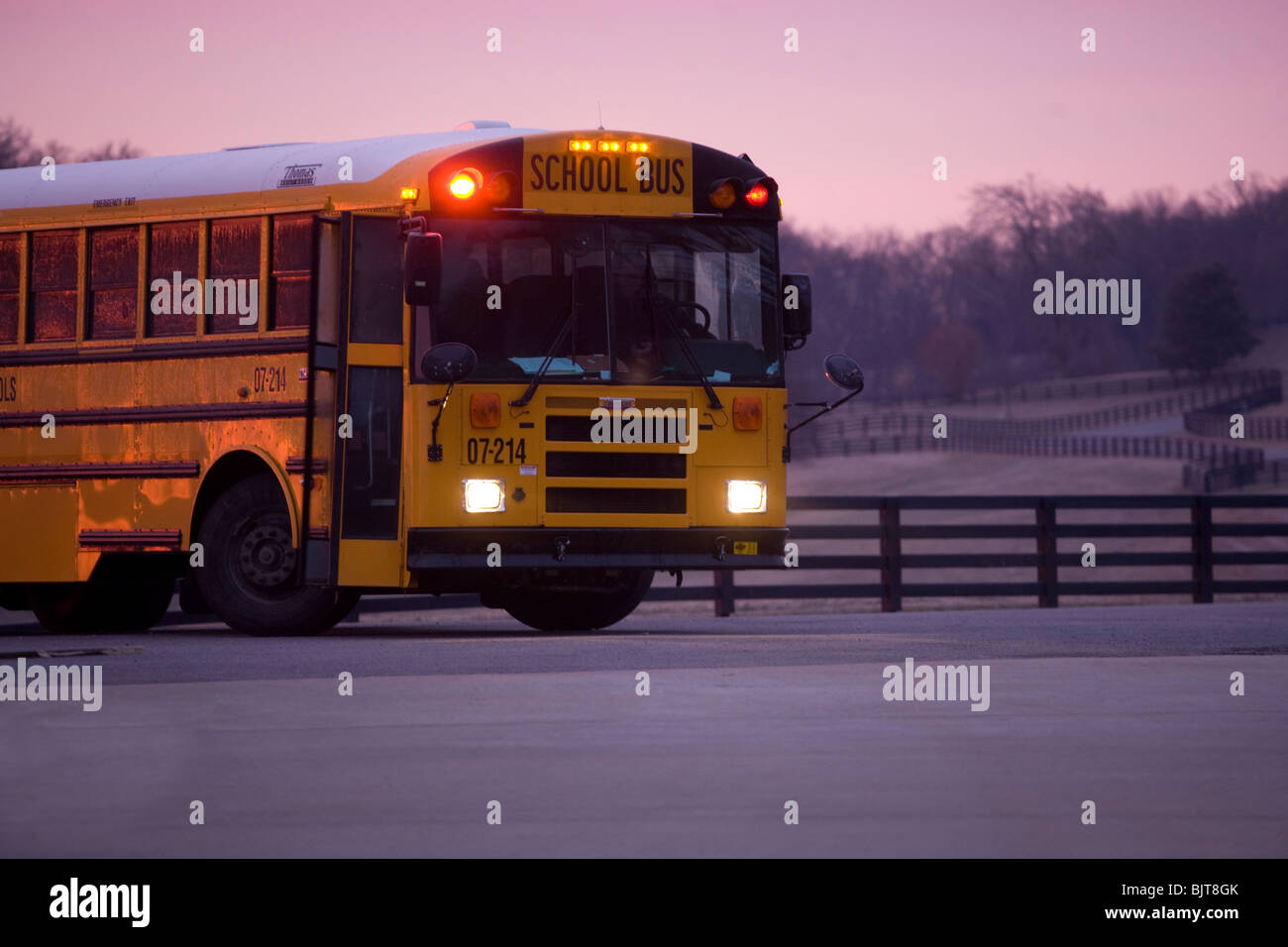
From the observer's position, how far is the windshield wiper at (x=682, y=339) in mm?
14125

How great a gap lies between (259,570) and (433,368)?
2.00 m

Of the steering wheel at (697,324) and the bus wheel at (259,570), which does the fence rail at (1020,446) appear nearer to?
the steering wheel at (697,324)

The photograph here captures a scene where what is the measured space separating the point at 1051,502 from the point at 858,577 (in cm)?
3128

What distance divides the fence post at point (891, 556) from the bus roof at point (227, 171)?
817 cm

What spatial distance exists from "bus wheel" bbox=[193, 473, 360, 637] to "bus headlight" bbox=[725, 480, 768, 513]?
98.9 inches

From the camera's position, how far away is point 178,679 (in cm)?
1106

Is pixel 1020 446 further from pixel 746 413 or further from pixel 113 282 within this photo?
pixel 746 413

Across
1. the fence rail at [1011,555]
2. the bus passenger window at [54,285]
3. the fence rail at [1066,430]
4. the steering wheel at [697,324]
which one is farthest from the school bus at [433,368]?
the fence rail at [1066,430]

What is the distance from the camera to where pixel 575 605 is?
1642cm

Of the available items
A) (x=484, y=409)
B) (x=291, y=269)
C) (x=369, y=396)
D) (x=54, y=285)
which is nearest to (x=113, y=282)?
(x=54, y=285)

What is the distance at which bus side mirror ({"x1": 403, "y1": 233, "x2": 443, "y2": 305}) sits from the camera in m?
13.5

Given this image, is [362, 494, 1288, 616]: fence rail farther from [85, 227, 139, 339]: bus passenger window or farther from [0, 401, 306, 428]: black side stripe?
[85, 227, 139, 339]: bus passenger window
